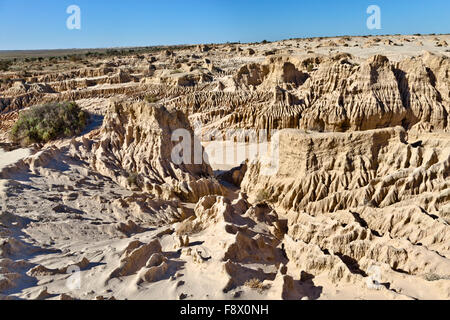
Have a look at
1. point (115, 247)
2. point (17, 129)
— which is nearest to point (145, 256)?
point (115, 247)

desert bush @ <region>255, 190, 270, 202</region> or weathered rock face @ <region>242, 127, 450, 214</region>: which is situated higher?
weathered rock face @ <region>242, 127, 450, 214</region>

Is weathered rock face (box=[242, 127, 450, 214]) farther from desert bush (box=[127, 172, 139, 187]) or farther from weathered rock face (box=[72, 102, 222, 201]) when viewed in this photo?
desert bush (box=[127, 172, 139, 187])

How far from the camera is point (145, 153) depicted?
15352 mm

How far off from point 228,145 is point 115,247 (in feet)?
54.6

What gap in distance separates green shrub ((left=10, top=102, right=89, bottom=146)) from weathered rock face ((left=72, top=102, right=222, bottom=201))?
4.76 m

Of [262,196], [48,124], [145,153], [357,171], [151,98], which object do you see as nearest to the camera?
[357,171]

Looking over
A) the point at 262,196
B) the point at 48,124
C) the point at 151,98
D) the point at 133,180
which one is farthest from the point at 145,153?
the point at 151,98

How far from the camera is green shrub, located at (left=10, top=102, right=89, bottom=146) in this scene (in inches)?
787

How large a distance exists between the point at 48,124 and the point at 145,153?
8.91 meters

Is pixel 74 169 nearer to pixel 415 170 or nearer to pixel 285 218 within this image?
pixel 285 218

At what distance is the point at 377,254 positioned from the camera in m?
8.90

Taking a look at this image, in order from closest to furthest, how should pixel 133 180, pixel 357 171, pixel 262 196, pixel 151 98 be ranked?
pixel 357 171 → pixel 262 196 → pixel 133 180 → pixel 151 98

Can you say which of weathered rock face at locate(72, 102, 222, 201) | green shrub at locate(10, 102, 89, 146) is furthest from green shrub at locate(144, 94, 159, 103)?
weathered rock face at locate(72, 102, 222, 201)

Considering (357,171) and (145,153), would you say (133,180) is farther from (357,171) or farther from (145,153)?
(357,171)
